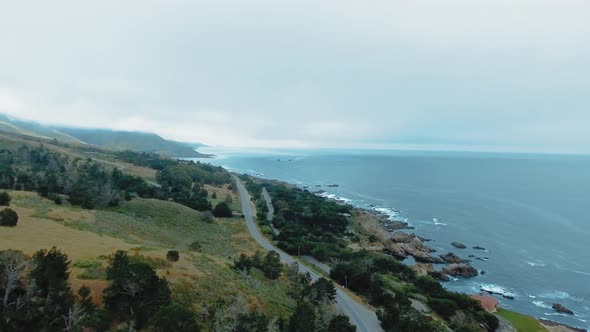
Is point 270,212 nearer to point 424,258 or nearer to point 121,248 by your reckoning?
point 424,258

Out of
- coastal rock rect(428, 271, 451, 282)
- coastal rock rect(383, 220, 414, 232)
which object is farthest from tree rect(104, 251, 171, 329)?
coastal rock rect(383, 220, 414, 232)

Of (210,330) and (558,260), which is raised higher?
(210,330)

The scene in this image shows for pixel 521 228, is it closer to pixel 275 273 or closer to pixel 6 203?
pixel 275 273

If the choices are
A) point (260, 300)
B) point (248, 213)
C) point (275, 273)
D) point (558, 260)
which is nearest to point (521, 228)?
point (558, 260)

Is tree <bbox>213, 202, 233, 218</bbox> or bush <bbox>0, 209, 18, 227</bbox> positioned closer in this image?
bush <bbox>0, 209, 18, 227</bbox>

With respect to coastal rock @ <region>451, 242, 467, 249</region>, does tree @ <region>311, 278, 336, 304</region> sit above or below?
above

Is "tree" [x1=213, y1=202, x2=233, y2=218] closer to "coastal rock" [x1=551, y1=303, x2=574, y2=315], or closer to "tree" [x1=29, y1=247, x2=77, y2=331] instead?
"tree" [x1=29, y1=247, x2=77, y2=331]

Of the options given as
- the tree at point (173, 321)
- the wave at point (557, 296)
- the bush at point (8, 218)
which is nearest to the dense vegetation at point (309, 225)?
the wave at point (557, 296)
